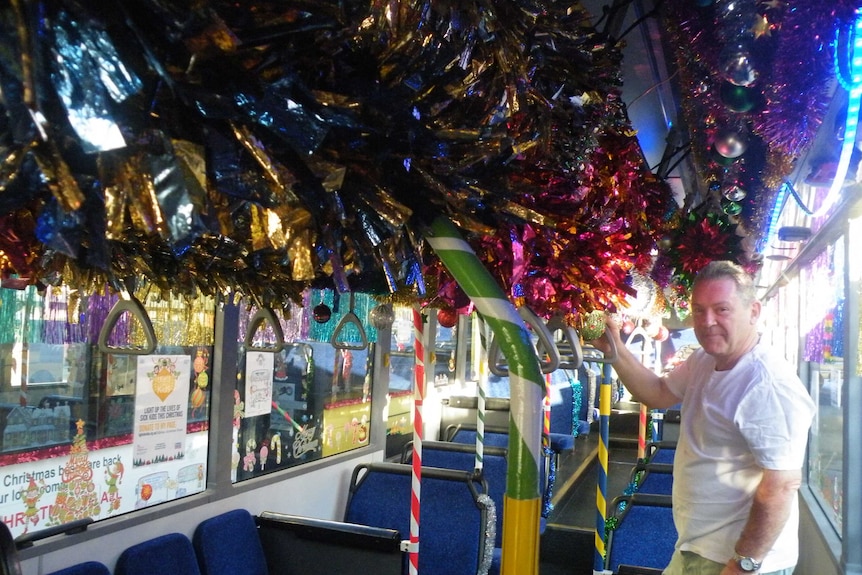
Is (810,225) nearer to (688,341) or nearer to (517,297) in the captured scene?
(517,297)

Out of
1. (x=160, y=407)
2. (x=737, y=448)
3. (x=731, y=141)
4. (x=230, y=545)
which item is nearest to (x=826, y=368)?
(x=731, y=141)

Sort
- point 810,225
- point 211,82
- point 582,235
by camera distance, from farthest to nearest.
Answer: point 810,225, point 582,235, point 211,82

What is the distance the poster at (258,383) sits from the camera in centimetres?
374

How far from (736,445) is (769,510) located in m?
0.20

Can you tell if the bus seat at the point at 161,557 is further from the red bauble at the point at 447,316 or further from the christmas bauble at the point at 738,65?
the christmas bauble at the point at 738,65

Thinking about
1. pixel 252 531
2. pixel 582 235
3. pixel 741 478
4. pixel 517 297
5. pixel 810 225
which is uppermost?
pixel 810 225

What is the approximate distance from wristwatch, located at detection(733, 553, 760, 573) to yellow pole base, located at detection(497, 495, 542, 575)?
3.80ft

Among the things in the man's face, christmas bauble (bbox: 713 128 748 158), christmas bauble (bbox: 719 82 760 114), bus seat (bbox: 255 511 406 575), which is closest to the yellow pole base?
the man's face

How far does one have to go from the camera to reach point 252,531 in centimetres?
353

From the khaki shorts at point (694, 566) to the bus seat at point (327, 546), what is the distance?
4.41 feet

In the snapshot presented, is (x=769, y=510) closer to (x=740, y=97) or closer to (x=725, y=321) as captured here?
(x=725, y=321)

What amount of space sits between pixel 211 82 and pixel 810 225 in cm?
442

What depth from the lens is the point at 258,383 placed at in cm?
382

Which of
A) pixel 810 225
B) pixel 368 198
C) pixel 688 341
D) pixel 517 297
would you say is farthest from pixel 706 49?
pixel 688 341
